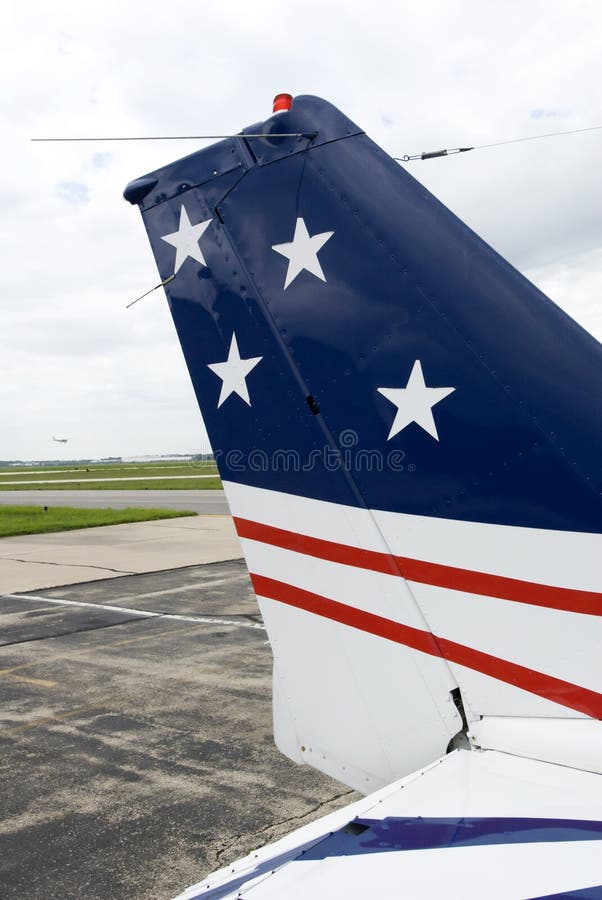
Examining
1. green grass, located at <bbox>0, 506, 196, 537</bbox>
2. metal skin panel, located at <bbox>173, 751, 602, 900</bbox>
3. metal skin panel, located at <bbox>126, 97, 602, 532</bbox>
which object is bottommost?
metal skin panel, located at <bbox>173, 751, 602, 900</bbox>

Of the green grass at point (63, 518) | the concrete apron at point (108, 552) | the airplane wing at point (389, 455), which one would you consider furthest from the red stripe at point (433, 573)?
the green grass at point (63, 518)

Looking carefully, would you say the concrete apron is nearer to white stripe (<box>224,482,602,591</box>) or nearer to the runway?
the runway

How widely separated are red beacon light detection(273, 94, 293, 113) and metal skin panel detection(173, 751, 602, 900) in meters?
2.53

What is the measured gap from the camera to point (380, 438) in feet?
8.87

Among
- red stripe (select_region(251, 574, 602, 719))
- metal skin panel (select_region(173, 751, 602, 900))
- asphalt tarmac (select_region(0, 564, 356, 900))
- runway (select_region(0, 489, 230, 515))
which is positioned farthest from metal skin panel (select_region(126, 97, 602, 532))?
runway (select_region(0, 489, 230, 515))

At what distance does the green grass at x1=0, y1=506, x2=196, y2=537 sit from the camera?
82.6 feet

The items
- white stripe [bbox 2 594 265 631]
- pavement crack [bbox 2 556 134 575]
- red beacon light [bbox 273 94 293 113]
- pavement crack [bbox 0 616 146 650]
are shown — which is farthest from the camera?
pavement crack [bbox 2 556 134 575]

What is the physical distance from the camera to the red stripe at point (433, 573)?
2.28 metres

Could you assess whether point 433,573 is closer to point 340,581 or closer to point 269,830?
point 340,581

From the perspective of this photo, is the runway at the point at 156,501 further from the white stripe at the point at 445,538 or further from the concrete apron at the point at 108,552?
the white stripe at the point at 445,538

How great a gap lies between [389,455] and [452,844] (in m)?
1.32

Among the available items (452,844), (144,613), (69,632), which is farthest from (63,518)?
(452,844)

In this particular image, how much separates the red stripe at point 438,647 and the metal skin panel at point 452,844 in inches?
9.2

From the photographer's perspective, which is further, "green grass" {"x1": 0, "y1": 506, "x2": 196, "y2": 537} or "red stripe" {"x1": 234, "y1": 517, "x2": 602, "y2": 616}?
"green grass" {"x1": 0, "y1": 506, "x2": 196, "y2": 537}
